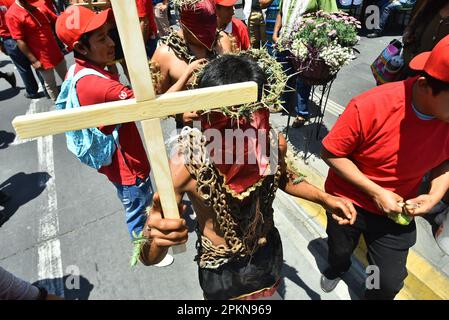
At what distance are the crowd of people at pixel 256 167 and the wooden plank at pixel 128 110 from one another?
0.20 m

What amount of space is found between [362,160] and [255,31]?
171 inches

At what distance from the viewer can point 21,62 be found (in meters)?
6.08

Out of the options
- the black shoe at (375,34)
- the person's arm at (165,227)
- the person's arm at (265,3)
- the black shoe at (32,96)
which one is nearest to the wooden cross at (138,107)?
the person's arm at (165,227)

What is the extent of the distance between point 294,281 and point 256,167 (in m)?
1.74

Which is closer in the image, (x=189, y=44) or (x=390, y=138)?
(x=390, y=138)

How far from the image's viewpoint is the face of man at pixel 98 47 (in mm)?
2246

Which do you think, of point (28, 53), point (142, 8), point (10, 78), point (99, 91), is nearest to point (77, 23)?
point (99, 91)

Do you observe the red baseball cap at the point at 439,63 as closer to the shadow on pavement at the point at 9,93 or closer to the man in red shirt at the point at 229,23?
A: the man in red shirt at the point at 229,23

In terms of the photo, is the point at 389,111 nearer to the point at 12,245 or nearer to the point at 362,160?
the point at 362,160

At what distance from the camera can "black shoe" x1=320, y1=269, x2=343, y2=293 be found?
2.66 metres

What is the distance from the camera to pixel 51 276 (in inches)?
117

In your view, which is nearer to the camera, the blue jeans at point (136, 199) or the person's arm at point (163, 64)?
the blue jeans at point (136, 199)

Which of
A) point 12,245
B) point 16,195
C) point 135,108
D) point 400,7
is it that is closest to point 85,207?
point 12,245

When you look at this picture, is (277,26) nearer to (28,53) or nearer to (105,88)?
(105,88)
